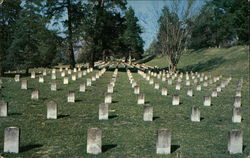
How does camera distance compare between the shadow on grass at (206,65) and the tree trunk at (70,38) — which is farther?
the shadow on grass at (206,65)

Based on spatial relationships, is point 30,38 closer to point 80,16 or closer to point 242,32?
point 80,16

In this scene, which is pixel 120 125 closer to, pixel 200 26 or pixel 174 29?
pixel 174 29

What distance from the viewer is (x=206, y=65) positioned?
2146 inches

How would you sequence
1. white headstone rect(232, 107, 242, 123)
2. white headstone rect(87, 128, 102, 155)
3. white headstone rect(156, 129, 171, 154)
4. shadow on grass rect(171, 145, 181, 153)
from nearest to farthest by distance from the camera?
white headstone rect(87, 128, 102, 155)
white headstone rect(156, 129, 171, 154)
shadow on grass rect(171, 145, 181, 153)
white headstone rect(232, 107, 242, 123)

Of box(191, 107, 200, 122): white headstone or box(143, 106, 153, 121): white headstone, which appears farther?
box(191, 107, 200, 122): white headstone

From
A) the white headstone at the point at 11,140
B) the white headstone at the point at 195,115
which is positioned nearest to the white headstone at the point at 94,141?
the white headstone at the point at 11,140

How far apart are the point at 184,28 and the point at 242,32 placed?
2373 centimetres

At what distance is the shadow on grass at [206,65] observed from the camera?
170 ft

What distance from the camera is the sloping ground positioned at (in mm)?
45438

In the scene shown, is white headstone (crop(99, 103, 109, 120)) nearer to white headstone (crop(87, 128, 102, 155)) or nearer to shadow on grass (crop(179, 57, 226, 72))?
white headstone (crop(87, 128, 102, 155))

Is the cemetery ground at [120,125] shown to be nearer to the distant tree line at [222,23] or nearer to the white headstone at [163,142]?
the white headstone at [163,142]

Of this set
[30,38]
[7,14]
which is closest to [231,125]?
[7,14]

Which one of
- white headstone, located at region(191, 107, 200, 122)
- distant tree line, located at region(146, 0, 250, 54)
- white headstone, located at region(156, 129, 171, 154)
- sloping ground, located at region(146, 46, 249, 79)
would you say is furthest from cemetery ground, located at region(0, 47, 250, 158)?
sloping ground, located at region(146, 46, 249, 79)

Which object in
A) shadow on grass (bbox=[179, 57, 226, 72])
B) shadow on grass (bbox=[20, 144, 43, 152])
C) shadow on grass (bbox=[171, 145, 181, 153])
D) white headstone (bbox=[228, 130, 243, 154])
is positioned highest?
shadow on grass (bbox=[179, 57, 226, 72])
